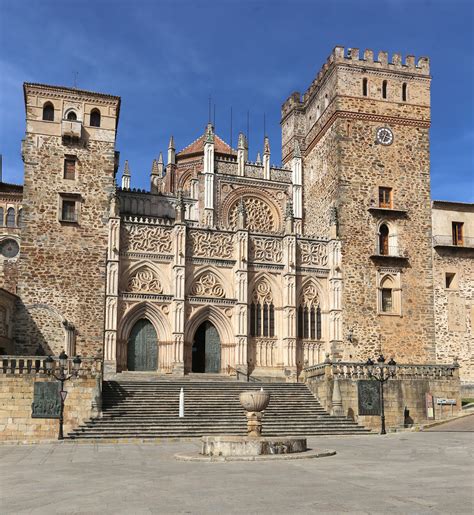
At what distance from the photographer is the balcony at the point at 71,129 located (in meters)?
35.7

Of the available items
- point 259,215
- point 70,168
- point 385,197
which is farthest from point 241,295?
point 70,168

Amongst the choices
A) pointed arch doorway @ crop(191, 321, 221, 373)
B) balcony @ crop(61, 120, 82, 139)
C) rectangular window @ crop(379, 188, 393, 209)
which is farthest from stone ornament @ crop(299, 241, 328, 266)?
balcony @ crop(61, 120, 82, 139)

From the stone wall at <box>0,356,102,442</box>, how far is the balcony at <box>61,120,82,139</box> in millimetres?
12651

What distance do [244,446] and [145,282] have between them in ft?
61.7

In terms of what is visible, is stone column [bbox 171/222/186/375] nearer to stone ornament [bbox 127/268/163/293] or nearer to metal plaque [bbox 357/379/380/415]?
stone ornament [bbox 127/268/163/293]

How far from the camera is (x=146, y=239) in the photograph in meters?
36.2

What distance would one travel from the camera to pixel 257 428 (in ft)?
66.5

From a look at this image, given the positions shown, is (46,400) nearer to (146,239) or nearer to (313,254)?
(146,239)

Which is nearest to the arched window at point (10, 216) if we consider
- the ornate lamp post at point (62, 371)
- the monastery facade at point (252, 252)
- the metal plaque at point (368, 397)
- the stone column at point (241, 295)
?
the monastery facade at point (252, 252)

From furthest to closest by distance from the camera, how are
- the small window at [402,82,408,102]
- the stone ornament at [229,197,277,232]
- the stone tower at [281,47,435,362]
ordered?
the stone ornament at [229,197,277,232] < the small window at [402,82,408,102] < the stone tower at [281,47,435,362]

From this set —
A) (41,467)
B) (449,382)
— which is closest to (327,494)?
(41,467)

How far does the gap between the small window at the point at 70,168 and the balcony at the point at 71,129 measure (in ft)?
3.75

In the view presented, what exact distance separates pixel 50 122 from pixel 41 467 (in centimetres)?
2292

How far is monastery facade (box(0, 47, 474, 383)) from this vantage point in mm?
34688
